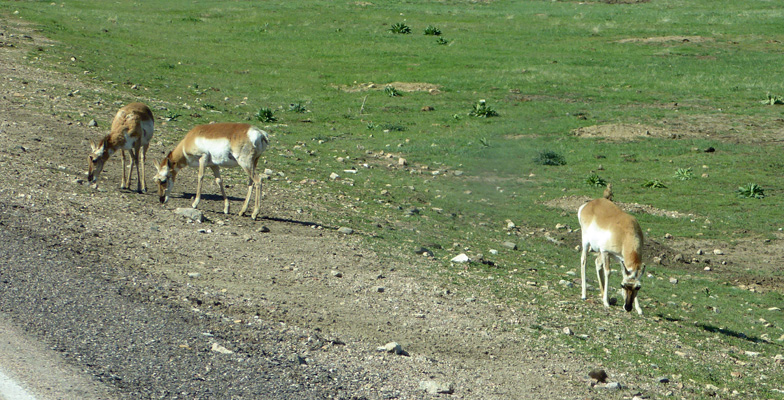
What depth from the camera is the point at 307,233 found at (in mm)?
13086

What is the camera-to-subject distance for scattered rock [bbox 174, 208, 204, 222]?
12.9 meters

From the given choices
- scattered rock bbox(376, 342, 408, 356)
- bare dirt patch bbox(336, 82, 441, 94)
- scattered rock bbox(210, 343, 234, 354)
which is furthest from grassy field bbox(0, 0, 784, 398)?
scattered rock bbox(210, 343, 234, 354)

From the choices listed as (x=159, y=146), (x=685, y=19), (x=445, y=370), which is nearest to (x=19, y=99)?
(x=159, y=146)

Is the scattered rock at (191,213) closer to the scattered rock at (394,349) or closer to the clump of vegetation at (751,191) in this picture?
the scattered rock at (394,349)

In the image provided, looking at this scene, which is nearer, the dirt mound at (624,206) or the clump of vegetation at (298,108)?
the dirt mound at (624,206)

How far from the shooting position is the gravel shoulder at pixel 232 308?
283 inches

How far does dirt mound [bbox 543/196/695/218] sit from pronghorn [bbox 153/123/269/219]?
7184 millimetres

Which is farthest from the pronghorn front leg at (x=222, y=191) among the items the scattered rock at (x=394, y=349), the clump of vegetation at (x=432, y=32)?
the clump of vegetation at (x=432, y=32)

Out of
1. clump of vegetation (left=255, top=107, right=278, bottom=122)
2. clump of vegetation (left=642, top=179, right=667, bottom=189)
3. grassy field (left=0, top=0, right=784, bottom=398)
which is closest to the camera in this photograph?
grassy field (left=0, top=0, right=784, bottom=398)

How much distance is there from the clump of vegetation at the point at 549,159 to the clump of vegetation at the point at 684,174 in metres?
2.86

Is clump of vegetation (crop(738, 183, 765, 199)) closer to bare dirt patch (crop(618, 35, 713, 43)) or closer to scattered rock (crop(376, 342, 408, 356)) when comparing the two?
scattered rock (crop(376, 342, 408, 356))

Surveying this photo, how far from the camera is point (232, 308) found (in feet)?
29.6

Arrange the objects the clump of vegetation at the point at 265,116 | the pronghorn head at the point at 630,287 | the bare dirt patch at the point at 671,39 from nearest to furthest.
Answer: the pronghorn head at the point at 630,287 < the clump of vegetation at the point at 265,116 < the bare dirt patch at the point at 671,39

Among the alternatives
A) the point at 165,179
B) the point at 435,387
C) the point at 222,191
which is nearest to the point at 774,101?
the point at 222,191
